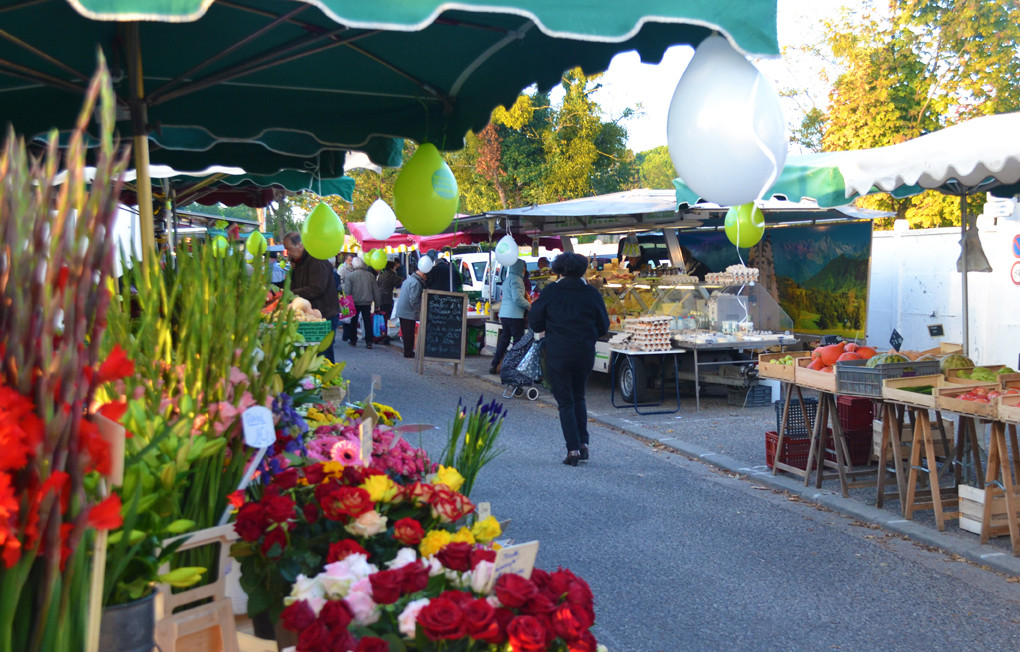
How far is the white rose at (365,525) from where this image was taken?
204 centimetres

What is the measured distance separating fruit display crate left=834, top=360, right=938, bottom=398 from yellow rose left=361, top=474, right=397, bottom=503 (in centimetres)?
448

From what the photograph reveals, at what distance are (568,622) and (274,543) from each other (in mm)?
735

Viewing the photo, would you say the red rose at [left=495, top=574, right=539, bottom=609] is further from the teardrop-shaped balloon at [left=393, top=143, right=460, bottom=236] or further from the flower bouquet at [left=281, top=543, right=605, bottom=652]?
the teardrop-shaped balloon at [left=393, top=143, right=460, bottom=236]

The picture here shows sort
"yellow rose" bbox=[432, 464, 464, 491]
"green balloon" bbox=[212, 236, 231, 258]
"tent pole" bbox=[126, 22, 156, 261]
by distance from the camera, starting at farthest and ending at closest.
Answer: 1. "tent pole" bbox=[126, 22, 156, 261]
2. "green balloon" bbox=[212, 236, 231, 258]
3. "yellow rose" bbox=[432, 464, 464, 491]

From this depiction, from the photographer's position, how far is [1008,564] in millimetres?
4832

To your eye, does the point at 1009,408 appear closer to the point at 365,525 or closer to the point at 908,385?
the point at 908,385

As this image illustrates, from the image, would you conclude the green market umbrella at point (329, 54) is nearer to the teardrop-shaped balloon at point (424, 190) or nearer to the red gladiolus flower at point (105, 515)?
the teardrop-shaped balloon at point (424, 190)

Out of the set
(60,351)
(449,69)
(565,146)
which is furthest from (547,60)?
(565,146)

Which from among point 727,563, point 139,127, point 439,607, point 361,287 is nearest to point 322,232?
point 139,127

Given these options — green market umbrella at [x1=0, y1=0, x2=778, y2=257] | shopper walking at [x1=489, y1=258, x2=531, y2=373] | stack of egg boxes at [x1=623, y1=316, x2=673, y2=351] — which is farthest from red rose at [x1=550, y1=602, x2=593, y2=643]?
shopper walking at [x1=489, y1=258, x2=531, y2=373]

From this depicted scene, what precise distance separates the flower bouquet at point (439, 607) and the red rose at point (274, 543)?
14cm

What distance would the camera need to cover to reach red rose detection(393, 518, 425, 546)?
2.03 meters

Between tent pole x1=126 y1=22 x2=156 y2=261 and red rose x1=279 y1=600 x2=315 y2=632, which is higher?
tent pole x1=126 y1=22 x2=156 y2=261

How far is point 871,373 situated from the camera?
5777 mm
